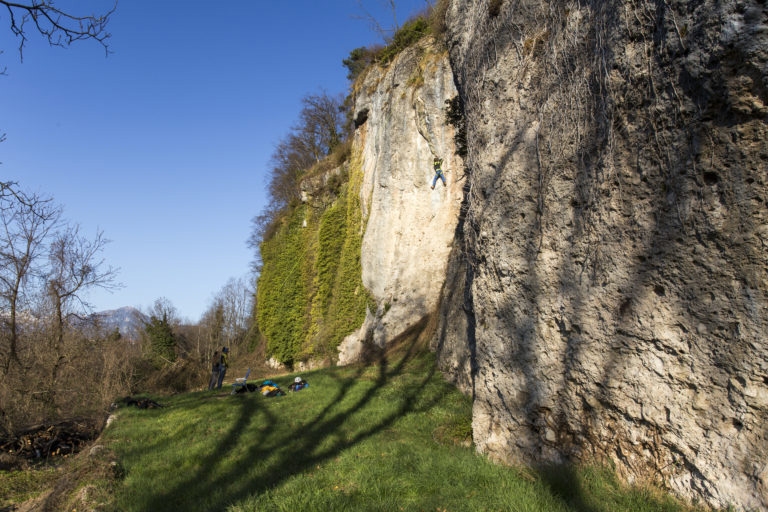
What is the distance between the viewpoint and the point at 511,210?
5309 mm

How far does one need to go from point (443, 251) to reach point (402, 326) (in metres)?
2.96

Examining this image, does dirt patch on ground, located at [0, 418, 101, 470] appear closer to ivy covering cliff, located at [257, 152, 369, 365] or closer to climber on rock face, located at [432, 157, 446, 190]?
ivy covering cliff, located at [257, 152, 369, 365]

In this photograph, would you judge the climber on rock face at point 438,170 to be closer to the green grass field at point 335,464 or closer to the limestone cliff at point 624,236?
the green grass field at point 335,464

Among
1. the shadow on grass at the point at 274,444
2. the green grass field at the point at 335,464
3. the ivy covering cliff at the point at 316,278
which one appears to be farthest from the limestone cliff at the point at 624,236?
the ivy covering cliff at the point at 316,278

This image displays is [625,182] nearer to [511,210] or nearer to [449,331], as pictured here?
[511,210]

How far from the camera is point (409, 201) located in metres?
16.3

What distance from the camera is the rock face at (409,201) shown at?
1523cm

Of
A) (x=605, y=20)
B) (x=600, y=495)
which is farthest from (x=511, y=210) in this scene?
(x=600, y=495)

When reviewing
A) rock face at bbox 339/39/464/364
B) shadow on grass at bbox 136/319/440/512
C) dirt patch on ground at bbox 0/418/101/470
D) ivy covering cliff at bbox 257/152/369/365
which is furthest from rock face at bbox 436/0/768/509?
ivy covering cliff at bbox 257/152/369/365

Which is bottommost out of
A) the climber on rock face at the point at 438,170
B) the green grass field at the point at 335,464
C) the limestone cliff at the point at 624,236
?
the green grass field at the point at 335,464

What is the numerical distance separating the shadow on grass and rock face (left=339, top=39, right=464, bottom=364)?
4.96 metres

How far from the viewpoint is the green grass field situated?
4137 millimetres

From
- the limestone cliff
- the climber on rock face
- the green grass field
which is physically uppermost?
the climber on rock face

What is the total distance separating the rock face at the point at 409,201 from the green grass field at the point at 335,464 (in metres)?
5.65
